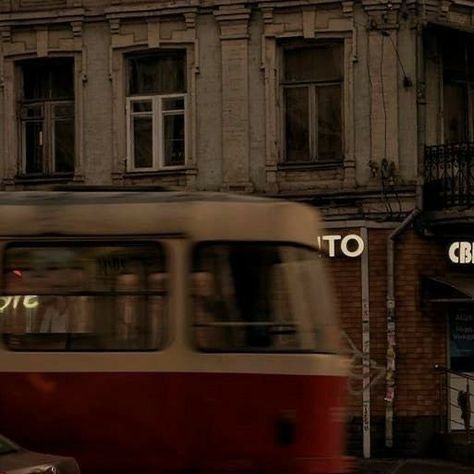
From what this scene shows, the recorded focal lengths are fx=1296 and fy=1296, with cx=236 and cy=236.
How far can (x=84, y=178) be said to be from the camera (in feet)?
71.2

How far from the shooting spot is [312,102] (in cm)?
2109

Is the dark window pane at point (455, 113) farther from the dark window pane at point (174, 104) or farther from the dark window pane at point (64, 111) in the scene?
the dark window pane at point (64, 111)

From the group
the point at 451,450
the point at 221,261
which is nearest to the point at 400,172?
the point at 451,450

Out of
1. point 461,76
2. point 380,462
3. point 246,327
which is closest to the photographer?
point 246,327

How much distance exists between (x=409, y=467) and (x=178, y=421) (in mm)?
9106

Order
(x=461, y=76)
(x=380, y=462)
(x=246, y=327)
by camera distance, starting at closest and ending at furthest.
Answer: (x=246, y=327)
(x=380, y=462)
(x=461, y=76)

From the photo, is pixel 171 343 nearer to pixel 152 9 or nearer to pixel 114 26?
pixel 152 9

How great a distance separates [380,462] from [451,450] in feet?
3.76

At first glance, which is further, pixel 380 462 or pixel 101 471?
pixel 380 462

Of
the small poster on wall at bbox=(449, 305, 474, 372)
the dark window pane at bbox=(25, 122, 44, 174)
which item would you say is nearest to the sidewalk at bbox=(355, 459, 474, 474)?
the small poster on wall at bbox=(449, 305, 474, 372)

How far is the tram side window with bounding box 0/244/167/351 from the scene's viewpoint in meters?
11.1

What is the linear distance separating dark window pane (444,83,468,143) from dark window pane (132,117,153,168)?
490 centimetres

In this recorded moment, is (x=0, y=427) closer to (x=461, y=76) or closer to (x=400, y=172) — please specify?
(x=400, y=172)

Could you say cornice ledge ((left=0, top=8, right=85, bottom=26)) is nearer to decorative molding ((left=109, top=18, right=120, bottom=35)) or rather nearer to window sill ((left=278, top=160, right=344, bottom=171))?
decorative molding ((left=109, top=18, right=120, bottom=35))
